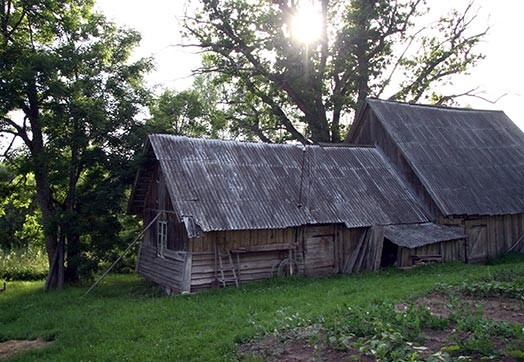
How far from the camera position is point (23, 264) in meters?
24.3

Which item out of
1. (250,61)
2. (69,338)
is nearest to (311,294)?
(69,338)

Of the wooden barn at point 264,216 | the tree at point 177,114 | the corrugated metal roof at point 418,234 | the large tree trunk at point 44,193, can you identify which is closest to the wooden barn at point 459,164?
the corrugated metal roof at point 418,234

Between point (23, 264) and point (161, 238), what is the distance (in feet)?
37.1

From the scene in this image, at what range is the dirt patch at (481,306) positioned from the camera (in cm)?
915

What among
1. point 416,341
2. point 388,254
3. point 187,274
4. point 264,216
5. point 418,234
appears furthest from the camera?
point 388,254

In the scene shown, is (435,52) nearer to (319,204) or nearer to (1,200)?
(319,204)

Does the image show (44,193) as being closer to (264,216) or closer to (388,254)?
(264,216)

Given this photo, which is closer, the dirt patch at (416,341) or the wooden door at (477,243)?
the dirt patch at (416,341)

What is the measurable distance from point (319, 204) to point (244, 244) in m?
3.35

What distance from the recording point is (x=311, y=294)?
13273 mm

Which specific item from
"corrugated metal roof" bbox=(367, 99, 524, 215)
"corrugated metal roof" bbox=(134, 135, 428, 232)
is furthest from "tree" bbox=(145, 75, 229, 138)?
"corrugated metal roof" bbox=(367, 99, 524, 215)

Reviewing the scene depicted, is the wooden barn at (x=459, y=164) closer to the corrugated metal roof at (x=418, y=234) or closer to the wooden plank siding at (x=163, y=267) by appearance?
the corrugated metal roof at (x=418, y=234)

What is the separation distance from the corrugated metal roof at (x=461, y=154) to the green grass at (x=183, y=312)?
4021mm

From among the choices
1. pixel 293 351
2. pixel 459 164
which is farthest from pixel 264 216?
pixel 459 164
